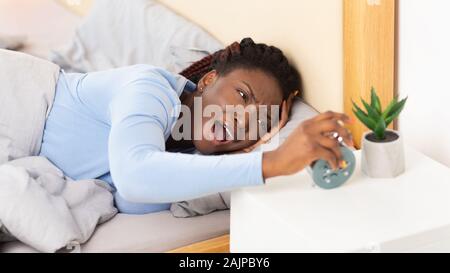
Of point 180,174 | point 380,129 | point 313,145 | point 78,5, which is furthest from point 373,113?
point 78,5

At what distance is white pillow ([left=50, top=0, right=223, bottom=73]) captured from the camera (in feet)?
6.13

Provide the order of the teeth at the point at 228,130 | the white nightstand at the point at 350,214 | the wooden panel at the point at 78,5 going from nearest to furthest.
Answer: the white nightstand at the point at 350,214 < the teeth at the point at 228,130 < the wooden panel at the point at 78,5

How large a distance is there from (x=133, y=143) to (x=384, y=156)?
16.7 inches

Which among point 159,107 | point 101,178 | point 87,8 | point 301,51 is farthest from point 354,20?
point 87,8

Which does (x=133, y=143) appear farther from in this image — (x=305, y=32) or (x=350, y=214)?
(x=305, y=32)

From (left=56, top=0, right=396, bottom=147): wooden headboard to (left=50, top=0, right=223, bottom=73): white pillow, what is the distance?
5.8 inches

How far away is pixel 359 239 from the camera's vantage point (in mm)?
979

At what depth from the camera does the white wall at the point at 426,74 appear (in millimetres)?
1225

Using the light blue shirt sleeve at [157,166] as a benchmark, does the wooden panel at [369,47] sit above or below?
above

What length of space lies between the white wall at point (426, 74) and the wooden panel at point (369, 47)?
0.03 m

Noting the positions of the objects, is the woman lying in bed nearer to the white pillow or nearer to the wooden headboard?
the wooden headboard

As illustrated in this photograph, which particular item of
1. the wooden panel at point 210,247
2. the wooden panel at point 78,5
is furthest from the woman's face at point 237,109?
the wooden panel at point 78,5

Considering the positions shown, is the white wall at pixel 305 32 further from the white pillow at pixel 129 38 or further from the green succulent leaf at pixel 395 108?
the green succulent leaf at pixel 395 108
